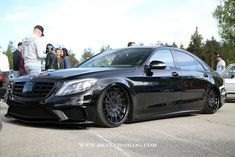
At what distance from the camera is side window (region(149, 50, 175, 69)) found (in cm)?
852

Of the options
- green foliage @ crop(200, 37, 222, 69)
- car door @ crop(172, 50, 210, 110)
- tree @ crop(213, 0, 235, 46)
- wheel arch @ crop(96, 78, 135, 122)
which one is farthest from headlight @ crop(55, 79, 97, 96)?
green foliage @ crop(200, 37, 222, 69)

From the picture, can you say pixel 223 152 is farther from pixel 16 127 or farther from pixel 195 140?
pixel 16 127

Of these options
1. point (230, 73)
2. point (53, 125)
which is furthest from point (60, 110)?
point (230, 73)

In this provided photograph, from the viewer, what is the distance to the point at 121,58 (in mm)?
8430

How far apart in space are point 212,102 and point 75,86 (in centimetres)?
387

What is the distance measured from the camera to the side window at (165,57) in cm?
852

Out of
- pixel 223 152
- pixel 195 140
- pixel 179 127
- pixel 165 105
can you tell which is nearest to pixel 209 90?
pixel 165 105

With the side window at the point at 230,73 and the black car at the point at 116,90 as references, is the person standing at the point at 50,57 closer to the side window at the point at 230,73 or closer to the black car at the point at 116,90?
the black car at the point at 116,90

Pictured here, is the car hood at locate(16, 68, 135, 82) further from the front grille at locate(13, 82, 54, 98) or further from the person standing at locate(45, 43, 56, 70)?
the person standing at locate(45, 43, 56, 70)

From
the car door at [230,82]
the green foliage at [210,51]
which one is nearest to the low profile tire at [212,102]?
the car door at [230,82]

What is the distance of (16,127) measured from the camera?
23.2 feet

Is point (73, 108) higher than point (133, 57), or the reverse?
point (133, 57)

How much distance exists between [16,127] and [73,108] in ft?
2.96

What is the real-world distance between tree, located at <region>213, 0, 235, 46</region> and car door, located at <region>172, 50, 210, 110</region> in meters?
57.8
